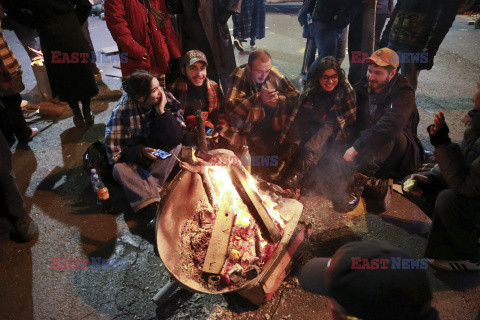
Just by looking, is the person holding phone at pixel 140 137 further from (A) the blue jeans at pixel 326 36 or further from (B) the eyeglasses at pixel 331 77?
(A) the blue jeans at pixel 326 36

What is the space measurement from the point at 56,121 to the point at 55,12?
6.52 ft

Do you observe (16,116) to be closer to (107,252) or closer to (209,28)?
(107,252)

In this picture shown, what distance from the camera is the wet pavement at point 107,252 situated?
116 inches

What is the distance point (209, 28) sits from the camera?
5.32 metres

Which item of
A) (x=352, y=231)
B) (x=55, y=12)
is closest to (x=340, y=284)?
(x=352, y=231)

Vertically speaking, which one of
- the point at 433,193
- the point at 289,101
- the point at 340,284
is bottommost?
the point at 433,193

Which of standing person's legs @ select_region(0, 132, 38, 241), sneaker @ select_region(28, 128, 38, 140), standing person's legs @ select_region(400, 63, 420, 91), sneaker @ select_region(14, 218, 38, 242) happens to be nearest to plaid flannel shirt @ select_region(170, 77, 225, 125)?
standing person's legs @ select_region(0, 132, 38, 241)

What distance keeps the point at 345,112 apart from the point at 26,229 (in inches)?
169

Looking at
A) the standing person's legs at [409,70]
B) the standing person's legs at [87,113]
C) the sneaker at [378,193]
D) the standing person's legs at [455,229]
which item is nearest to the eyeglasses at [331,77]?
the sneaker at [378,193]

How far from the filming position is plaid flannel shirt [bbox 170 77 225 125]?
453cm

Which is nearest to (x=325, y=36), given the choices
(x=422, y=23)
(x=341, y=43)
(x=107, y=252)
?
(x=341, y=43)

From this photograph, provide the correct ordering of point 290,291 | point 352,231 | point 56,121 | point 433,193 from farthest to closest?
point 56,121 → point 352,231 → point 433,193 → point 290,291

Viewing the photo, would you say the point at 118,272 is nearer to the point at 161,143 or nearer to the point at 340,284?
the point at 161,143

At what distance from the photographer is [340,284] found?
4.79 ft
